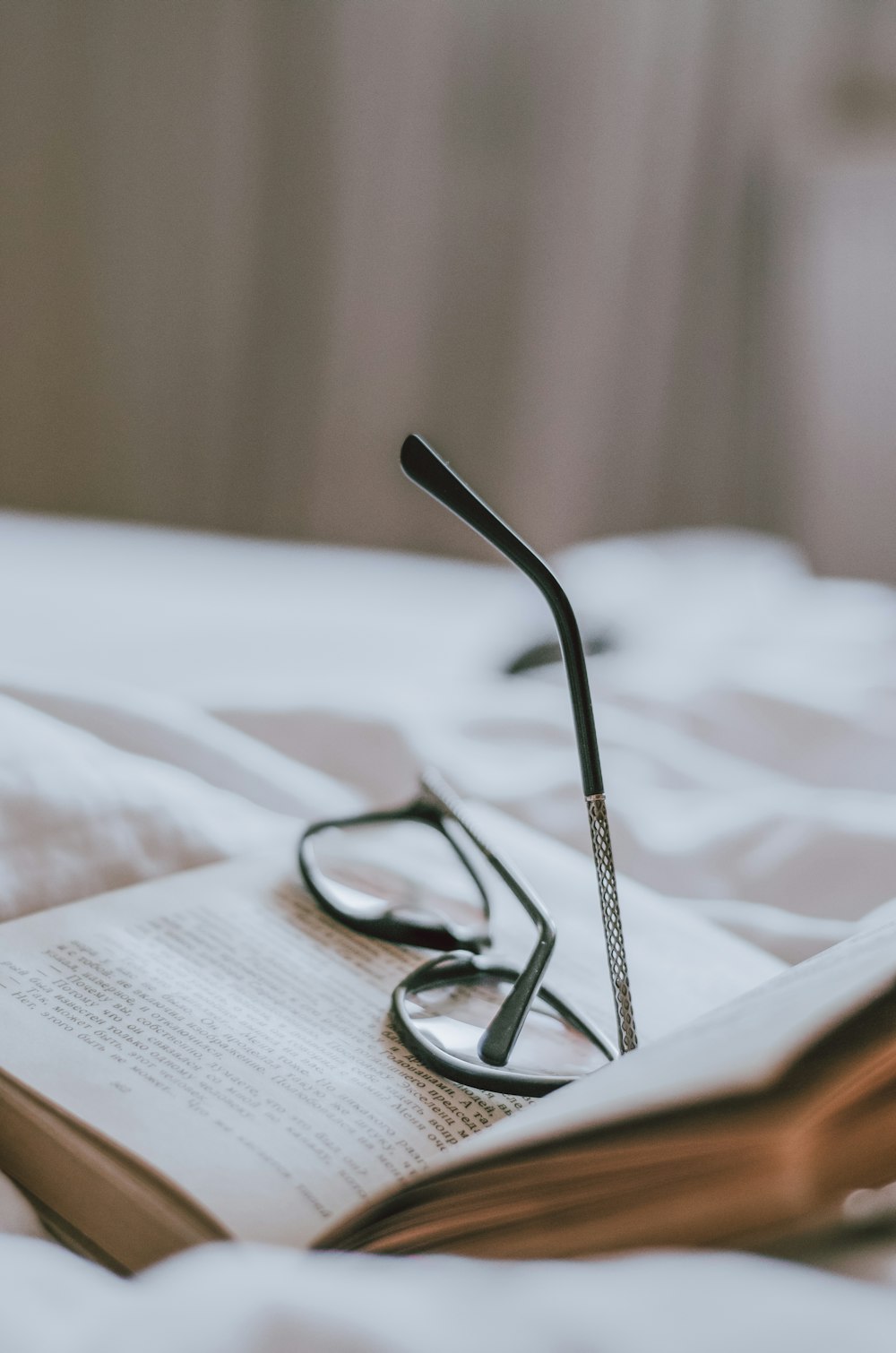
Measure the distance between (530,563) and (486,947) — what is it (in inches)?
6.3

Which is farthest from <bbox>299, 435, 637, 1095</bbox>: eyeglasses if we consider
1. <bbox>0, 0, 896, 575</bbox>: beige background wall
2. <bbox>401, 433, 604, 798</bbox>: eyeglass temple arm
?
<bbox>0, 0, 896, 575</bbox>: beige background wall

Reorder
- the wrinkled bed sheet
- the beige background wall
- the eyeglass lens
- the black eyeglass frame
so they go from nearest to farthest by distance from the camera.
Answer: the wrinkled bed sheet
the black eyeglass frame
the eyeglass lens
the beige background wall

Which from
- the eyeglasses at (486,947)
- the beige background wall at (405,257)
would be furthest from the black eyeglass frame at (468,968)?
the beige background wall at (405,257)

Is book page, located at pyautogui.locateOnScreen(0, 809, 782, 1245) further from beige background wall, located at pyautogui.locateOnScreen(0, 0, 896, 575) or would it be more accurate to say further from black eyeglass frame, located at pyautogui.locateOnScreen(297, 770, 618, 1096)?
beige background wall, located at pyautogui.locateOnScreen(0, 0, 896, 575)

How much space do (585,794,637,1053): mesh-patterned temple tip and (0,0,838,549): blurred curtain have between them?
1.88 meters

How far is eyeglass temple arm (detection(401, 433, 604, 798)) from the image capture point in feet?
1.13

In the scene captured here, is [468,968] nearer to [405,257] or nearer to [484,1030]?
[484,1030]

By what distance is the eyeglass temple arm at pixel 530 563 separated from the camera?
34 cm

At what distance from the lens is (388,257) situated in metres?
2.14

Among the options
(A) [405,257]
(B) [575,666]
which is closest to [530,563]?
(B) [575,666]

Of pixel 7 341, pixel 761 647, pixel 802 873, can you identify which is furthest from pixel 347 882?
pixel 7 341

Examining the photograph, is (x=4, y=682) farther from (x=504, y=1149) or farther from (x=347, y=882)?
(x=504, y=1149)

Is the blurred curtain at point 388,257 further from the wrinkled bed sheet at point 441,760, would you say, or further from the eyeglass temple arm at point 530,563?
the eyeglass temple arm at point 530,563

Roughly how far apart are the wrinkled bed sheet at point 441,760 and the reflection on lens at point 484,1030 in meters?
0.12
